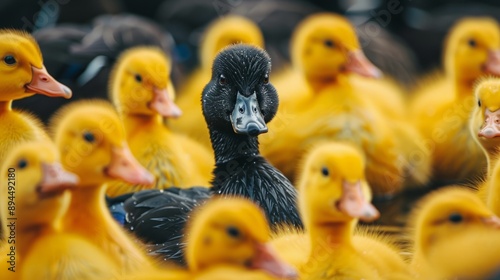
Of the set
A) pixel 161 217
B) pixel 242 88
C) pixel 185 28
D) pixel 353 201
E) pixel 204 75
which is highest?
pixel 185 28

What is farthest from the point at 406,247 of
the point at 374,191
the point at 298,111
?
the point at 298,111

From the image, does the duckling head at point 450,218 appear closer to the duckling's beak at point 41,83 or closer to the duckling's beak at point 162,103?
the duckling's beak at point 41,83

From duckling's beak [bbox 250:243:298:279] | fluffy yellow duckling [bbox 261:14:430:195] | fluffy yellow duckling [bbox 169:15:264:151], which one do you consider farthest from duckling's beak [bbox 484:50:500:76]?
duckling's beak [bbox 250:243:298:279]

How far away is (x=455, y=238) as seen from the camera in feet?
12.0

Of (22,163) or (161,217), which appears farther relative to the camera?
(161,217)

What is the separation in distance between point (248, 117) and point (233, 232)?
1.07 m

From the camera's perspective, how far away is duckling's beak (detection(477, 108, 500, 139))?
168 inches

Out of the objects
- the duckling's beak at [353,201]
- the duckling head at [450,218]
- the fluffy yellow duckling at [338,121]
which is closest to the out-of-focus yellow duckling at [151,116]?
the fluffy yellow duckling at [338,121]

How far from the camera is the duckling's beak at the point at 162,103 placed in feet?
16.9

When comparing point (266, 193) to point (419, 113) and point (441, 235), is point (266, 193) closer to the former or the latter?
point (441, 235)

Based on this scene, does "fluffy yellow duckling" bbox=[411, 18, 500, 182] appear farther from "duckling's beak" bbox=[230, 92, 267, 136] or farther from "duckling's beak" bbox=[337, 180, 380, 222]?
"duckling's beak" bbox=[337, 180, 380, 222]

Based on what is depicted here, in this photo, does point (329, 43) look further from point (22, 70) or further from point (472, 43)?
point (22, 70)

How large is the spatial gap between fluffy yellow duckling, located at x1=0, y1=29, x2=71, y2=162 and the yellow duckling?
675mm

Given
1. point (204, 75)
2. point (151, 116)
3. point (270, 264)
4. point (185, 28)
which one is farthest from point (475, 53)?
point (270, 264)
